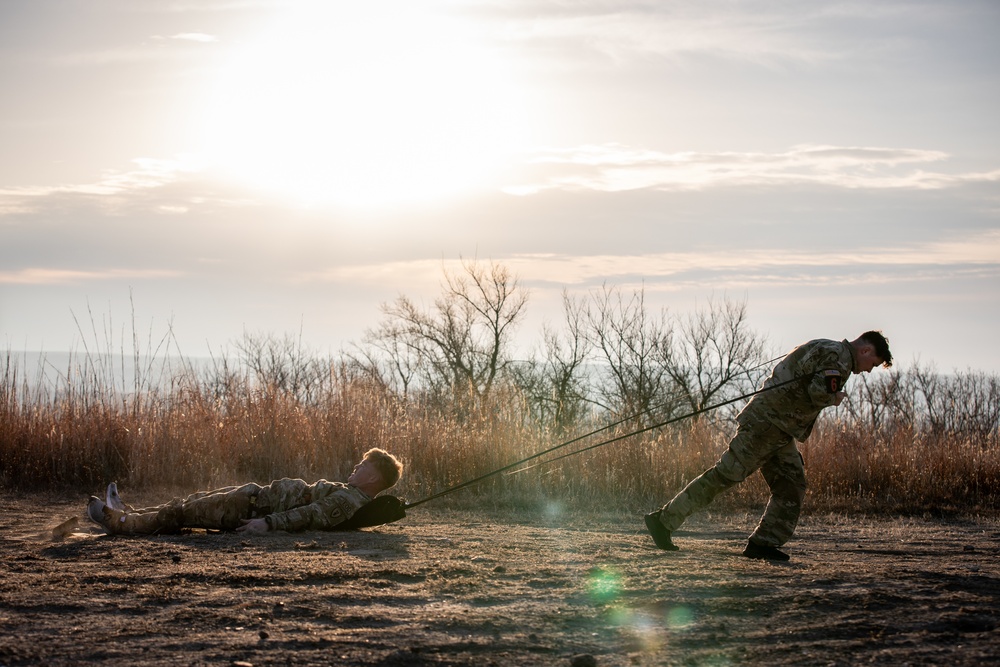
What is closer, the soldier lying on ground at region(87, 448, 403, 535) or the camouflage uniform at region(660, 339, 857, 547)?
the camouflage uniform at region(660, 339, 857, 547)

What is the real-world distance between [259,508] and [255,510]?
0.12 ft

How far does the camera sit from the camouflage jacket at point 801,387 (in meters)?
7.38

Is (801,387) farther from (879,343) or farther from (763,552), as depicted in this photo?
(763,552)

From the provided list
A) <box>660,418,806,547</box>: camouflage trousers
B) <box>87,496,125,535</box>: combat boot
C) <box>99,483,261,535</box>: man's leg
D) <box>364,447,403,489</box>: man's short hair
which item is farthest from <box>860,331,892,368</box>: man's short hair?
<box>87,496,125,535</box>: combat boot

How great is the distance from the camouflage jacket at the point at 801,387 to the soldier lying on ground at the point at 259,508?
→ 3.22 meters

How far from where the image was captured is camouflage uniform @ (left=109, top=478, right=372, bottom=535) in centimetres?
812

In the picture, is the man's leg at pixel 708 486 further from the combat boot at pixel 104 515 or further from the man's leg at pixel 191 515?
the combat boot at pixel 104 515

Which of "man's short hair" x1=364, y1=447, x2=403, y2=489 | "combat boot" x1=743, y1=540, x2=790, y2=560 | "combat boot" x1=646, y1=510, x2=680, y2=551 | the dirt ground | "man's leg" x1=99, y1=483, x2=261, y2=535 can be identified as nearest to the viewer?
the dirt ground

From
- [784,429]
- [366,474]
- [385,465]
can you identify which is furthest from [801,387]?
[366,474]

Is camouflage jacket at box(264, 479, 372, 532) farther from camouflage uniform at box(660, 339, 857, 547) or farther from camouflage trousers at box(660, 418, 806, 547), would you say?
camouflage trousers at box(660, 418, 806, 547)

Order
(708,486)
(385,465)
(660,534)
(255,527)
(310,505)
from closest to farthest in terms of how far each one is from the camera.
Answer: (708,486) < (660,534) < (255,527) < (310,505) < (385,465)

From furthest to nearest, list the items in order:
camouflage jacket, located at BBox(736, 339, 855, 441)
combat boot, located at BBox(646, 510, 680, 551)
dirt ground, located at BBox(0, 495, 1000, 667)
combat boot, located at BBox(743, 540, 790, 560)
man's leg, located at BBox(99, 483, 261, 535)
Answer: man's leg, located at BBox(99, 483, 261, 535), combat boot, located at BBox(646, 510, 680, 551), combat boot, located at BBox(743, 540, 790, 560), camouflage jacket, located at BBox(736, 339, 855, 441), dirt ground, located at BBox(0, 495, 1000, 667)

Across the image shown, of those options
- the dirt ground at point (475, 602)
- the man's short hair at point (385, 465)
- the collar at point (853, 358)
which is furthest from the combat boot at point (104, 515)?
the collar at point (853, 358)

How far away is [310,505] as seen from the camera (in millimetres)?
8336
